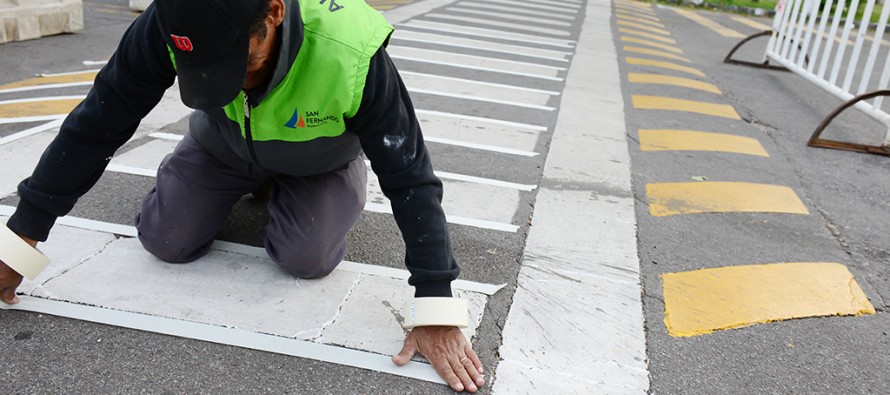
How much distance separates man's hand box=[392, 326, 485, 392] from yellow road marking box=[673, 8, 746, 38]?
12.1m

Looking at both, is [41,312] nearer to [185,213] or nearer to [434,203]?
[185,213]

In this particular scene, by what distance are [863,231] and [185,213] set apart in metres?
3.27

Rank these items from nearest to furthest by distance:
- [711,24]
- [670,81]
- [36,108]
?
[36,108], [670,81], [711,24]

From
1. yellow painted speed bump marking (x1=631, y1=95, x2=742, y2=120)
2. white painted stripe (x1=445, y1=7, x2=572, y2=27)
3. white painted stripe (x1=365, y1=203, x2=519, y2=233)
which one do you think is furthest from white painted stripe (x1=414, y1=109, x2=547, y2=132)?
white painted stripe (x1=445, y1=7, x2=572, y2=27)

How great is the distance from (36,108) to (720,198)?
3986 millimetres

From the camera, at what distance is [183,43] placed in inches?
62.2

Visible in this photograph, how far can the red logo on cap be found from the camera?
1.57 m

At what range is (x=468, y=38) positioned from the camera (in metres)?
8.82

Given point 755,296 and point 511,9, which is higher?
point 755,296

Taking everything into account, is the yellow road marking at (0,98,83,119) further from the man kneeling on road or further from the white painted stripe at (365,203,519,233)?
the man kneeling on road

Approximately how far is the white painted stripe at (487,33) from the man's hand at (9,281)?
24.3 ft

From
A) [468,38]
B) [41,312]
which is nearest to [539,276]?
[41,312]

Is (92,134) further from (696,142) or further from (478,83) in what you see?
(478,83)

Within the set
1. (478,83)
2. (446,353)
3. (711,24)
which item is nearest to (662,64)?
(478,83)
